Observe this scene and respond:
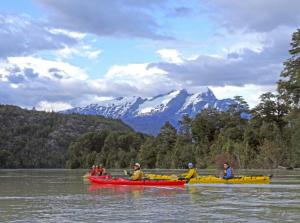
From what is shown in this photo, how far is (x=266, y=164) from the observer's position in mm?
93312

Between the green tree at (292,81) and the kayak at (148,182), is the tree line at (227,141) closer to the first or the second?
the green tree at (292,81)

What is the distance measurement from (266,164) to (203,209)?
71760mm

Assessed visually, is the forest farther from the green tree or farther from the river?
the river

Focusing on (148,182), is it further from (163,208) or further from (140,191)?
(163,208)

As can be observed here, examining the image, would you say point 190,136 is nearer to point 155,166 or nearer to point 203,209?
point 155,166

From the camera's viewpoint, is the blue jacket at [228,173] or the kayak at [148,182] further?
the blue jacket at [228,173]

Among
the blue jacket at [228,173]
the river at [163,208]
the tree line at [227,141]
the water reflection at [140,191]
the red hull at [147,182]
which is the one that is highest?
the tree line at [227,141]

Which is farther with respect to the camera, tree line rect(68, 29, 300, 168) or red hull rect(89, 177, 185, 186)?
tree line rect(68, 29, 300, 168)

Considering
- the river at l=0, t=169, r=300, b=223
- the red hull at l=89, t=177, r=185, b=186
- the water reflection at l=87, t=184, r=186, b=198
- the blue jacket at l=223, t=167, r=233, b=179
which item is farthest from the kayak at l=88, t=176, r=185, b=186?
the river at l=0, t=169, r=300, b=223

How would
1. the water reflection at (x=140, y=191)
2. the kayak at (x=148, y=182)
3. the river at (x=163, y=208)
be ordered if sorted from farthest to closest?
the kayak at (x=148, y=182) → the water reflection at (x=140, y=191) → the river at (x=163, y=208)

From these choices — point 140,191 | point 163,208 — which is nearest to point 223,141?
point 140,191

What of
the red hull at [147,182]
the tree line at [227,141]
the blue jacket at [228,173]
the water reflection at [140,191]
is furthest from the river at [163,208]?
the tree line at [227,141]

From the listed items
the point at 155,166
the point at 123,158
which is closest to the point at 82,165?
the point at 123,158

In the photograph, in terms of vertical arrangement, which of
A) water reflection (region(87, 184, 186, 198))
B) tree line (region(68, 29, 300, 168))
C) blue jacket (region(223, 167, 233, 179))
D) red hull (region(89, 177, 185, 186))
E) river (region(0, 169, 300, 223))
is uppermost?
tree line (region(68, 29, 300, 168))
